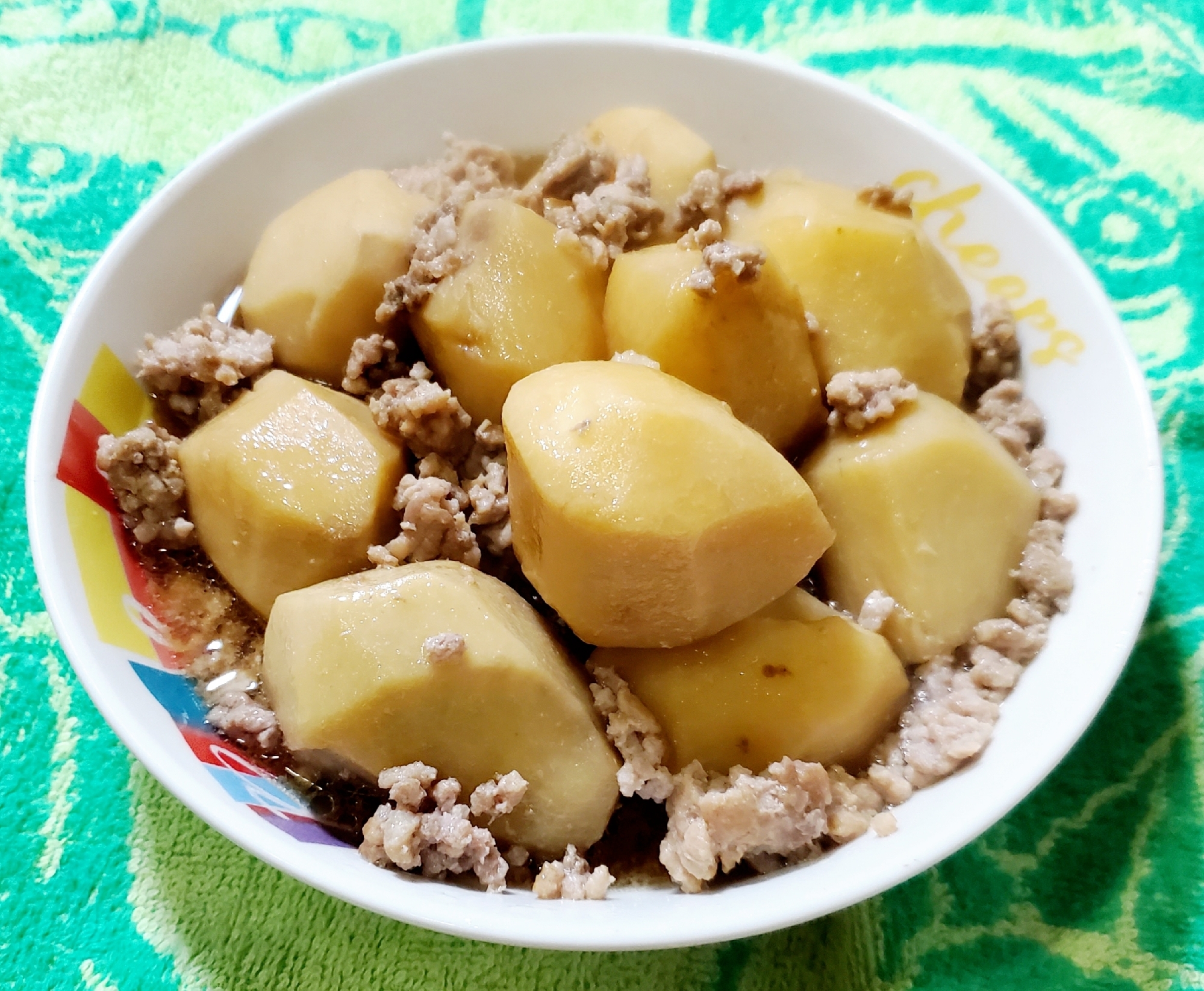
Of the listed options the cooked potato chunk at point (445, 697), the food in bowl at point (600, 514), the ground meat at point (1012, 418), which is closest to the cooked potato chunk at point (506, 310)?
the food in bowl at point (600, 514)

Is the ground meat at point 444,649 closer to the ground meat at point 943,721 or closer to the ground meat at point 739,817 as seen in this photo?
the ground meat at point 739,817

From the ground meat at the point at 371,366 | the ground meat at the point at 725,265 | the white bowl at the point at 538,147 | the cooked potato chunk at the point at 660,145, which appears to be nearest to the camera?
the white bowl at the point at 538,147

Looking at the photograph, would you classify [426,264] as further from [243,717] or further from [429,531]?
[243,717]

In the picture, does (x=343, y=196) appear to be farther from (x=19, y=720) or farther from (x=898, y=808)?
(x=898, y=808)

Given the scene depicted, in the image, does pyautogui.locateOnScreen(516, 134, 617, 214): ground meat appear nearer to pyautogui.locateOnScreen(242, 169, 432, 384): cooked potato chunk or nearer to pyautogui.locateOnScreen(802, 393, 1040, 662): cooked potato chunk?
pyautogui.locateOnScreen(242, 169, 432, 384): cooked potato chunk

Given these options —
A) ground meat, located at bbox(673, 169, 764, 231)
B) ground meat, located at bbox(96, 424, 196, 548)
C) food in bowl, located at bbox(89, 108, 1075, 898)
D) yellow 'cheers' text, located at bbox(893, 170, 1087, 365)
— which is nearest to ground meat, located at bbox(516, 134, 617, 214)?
food in bowl, located at bbox(89, 108, 1075, 898)

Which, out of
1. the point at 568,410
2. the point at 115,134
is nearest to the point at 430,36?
the point at 115,134
